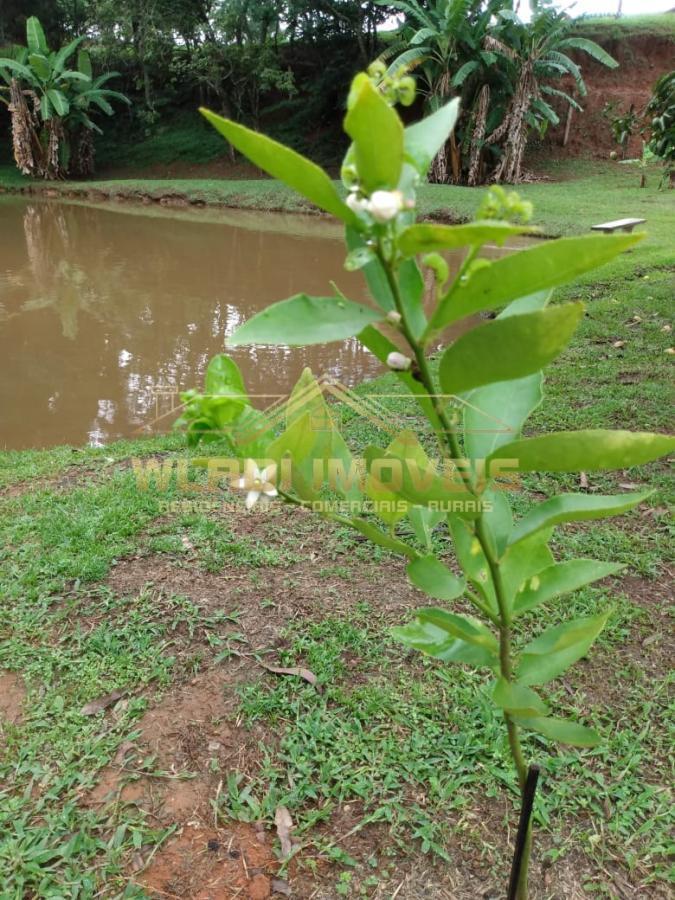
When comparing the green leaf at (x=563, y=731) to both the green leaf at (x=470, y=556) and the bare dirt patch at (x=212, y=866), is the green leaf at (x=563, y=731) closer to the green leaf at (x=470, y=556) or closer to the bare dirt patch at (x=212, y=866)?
the green leaf at (x=470, y=556)

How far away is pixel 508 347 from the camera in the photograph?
1.46 ft

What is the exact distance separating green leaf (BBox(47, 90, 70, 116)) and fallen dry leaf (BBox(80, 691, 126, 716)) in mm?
13722

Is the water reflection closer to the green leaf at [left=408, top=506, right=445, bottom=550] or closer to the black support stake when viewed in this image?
the green leaf at [left=408, top=506, right=445, bottom=550]

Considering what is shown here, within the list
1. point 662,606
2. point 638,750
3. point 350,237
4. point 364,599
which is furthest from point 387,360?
point 662,606

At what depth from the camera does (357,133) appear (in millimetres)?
388

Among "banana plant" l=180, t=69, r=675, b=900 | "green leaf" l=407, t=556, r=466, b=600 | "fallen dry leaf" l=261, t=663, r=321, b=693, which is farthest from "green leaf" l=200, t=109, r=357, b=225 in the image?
"fallen dry leaf" l=261, t=663, r=321, b=693

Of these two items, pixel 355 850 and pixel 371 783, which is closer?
pixel 355 850

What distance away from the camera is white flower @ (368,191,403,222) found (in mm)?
388

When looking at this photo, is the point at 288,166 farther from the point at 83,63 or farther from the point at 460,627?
the point at 83,63

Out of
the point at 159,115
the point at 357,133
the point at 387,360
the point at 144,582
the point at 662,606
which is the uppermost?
the point at 159,115

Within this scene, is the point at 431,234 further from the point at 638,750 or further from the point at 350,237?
the point at 638,750

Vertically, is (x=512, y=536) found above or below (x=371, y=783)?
above

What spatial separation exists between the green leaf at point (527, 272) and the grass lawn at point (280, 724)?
3.26 ft

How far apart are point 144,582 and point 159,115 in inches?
650
